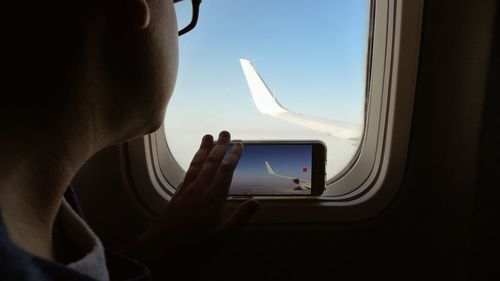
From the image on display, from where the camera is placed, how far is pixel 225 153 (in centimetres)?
70

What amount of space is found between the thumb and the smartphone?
0.98ft

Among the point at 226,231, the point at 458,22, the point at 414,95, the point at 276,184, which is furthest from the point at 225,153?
the point at 458,22

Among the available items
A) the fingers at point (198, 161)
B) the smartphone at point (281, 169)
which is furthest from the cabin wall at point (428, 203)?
the fingers at point (198, 161)

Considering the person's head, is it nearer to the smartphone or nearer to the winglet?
the smartphone

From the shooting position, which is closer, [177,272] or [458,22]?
[177,272]

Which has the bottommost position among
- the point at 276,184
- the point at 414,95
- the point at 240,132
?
the point at 276,184

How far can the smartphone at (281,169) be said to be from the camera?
0.96 meters

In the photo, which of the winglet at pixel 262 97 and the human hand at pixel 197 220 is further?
the winglet at pixel 262 97

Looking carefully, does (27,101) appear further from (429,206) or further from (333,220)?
(429,206)

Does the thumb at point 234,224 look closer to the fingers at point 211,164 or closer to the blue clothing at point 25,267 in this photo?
the fingers at point 211,164

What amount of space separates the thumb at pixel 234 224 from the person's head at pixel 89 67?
10.1 inches

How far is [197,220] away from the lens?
646mm

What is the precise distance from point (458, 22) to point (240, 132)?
58 centimetres

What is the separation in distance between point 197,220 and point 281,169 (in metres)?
0.37
